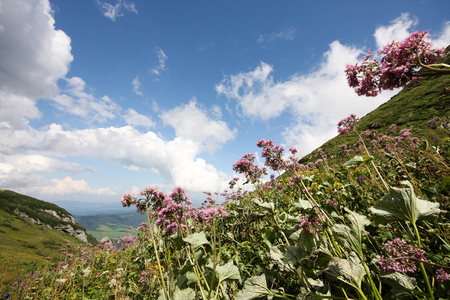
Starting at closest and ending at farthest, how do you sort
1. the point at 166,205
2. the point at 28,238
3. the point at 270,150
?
the point at 166,205
the point at 270,150
the point at 28,238

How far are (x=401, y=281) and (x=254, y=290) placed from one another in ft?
3.99

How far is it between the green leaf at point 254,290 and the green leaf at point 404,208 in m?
1.27

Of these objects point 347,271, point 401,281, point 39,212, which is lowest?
point 401,281

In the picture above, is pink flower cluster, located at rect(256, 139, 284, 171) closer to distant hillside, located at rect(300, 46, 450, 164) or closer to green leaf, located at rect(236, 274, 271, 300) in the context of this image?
green leaf, located at rect(236, 274, 271, 300)

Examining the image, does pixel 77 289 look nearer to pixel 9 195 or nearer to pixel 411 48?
pixel 411 48

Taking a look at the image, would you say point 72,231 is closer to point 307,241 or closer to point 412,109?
point 307,241

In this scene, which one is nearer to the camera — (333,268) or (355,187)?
(333,268)

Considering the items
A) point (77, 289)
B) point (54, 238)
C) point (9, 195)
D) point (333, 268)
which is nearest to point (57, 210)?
point (9, 195)

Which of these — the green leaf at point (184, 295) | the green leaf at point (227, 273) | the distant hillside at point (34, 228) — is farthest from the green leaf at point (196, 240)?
the distant hillside at point (34, 228)

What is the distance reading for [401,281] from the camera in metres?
1.51

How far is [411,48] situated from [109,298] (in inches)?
307

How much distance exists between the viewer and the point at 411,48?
2184mm

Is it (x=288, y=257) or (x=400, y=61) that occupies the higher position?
(x=400, y=61)

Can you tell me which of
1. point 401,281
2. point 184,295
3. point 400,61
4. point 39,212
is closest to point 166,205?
point 184,295
